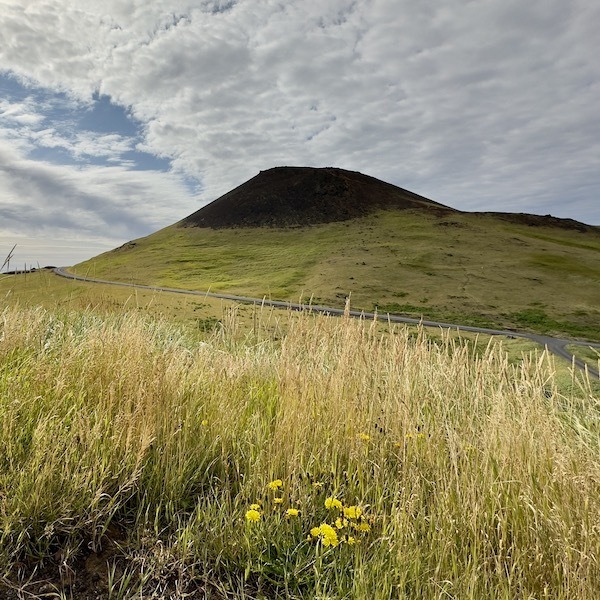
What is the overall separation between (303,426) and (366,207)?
282ft

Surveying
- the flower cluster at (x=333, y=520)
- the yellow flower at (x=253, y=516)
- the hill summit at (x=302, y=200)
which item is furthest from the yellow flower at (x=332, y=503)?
the hill summit at (x=302, y=200)

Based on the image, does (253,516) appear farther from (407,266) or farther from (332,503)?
(407,266)

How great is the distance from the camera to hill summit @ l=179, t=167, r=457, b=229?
85.2 meters

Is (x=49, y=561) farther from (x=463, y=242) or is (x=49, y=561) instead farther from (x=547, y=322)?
(x=463, y=242)

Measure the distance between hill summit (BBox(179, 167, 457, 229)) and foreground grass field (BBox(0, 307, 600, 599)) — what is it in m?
79.0

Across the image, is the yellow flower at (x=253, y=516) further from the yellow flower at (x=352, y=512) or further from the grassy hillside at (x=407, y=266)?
the grassy hillside at (x=407, y=266)

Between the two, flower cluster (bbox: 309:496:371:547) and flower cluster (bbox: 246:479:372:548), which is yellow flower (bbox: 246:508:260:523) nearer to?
flower cluster (bbox: 246:479:372:548)

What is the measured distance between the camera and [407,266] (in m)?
51.9

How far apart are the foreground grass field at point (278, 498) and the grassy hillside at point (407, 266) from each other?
1992 cm

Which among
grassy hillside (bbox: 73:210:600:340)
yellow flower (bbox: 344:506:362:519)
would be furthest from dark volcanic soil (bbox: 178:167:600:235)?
yellow flower (bbox: 344:506:362:519)

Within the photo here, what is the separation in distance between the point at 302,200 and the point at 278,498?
3532 inches

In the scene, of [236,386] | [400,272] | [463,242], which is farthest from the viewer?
[463,242]

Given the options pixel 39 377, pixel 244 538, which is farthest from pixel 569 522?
pixel 39 377

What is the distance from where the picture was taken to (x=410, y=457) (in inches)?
148
